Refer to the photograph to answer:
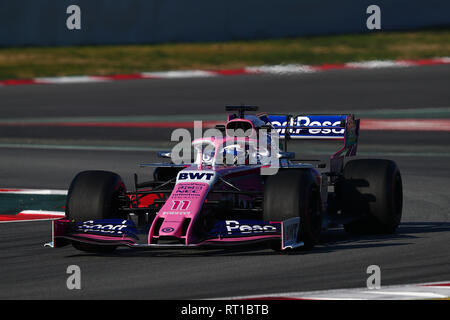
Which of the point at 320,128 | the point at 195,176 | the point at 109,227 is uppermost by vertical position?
the point at 320,128

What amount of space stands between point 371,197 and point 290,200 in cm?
181

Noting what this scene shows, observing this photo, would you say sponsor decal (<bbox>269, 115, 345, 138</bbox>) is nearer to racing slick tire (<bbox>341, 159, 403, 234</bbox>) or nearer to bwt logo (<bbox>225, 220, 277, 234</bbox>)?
racing slick tire (<bbox>341, 159, 403, 234</bbox>)

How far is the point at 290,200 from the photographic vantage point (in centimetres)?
877

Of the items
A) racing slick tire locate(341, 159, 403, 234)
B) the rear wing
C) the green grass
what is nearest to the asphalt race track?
racing slick tire locate(341, 159, 403, 234)

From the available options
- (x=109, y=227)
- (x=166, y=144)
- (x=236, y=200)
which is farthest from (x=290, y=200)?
(x=166, y=144)

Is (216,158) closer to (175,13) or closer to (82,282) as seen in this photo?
(82,282)

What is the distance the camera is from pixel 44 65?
24109 mm

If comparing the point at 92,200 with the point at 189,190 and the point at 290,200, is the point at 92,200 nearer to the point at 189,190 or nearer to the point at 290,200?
the point at 189,190

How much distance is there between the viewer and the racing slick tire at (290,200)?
877 cm

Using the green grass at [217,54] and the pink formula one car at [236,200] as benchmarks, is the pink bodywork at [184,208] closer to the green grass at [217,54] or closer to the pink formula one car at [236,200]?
the pink formula one car at [236,200]

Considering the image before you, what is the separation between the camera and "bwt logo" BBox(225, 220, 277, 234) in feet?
28.1

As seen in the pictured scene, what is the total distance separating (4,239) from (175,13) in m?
14.3
